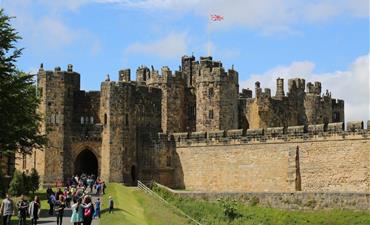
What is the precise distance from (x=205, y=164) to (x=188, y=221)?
14.2 m

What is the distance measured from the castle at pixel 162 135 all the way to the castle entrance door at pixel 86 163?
86 mm

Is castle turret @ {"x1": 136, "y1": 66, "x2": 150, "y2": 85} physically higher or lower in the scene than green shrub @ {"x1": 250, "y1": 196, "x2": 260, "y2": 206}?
higher

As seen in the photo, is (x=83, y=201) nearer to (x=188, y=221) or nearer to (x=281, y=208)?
(x=188, y=221)

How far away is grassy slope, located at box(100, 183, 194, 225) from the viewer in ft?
122

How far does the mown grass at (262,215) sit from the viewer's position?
45719 mm

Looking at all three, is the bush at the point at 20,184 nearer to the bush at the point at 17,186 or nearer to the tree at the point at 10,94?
the bush at the point at 17,186

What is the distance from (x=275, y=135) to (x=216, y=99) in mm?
9546

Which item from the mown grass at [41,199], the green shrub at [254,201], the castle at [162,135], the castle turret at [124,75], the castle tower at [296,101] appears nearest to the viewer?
the mown grass at [41,199]

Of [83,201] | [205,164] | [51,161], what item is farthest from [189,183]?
[83,201]

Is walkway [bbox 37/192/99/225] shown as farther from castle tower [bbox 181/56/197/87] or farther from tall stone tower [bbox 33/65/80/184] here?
castle tower [bbox 181/56/197/87]

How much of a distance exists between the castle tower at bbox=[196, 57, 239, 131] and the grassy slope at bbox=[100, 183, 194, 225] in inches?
406

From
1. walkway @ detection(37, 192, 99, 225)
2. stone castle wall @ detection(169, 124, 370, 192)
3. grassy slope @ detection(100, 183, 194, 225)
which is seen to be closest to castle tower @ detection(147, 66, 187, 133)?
stone castle wall @ detection(169, 124, 370, 192)

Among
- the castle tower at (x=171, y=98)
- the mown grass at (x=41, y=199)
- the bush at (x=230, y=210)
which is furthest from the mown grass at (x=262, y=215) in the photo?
the castle tower at (x=171, y=98)

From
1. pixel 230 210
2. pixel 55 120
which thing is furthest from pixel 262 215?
pixel 55 120
